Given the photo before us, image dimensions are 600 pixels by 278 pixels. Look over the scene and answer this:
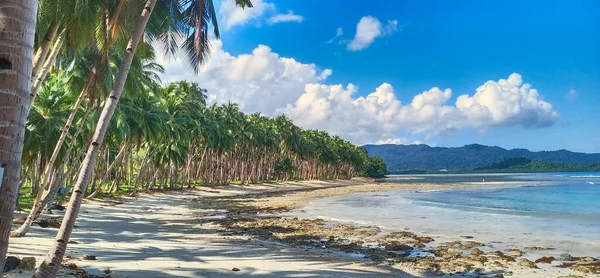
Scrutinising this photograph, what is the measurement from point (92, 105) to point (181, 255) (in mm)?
7561

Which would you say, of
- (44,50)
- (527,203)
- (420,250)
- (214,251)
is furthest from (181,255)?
(527,203)

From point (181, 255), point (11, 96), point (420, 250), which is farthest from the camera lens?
point (420, 250)

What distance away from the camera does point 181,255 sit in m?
10.7

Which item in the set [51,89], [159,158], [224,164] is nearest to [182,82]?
[159,158]

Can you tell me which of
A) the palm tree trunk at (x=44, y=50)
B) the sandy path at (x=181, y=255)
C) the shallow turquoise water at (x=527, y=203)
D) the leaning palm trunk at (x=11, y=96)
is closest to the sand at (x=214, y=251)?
the sandy path at (x=181, y=255)

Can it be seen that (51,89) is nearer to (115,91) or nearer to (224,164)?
(115,91)

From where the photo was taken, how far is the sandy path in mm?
8984

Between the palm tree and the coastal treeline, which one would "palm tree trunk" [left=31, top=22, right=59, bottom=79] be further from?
the palm tree

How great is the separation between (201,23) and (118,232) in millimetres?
8203

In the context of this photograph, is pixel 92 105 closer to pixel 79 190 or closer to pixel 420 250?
pixel 79 190

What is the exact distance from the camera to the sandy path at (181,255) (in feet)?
29.5

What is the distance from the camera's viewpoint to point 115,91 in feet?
21.9

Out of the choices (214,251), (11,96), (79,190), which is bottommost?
(214,251)

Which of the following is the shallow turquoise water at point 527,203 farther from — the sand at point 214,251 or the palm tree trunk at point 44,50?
the palm tree trunk at point 44,50
